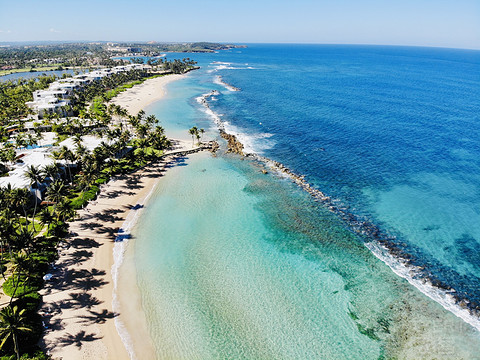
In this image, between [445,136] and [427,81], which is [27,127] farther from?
[427,81]

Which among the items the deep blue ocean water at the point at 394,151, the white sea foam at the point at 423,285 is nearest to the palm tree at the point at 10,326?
the white sea foam at the point at 423,285

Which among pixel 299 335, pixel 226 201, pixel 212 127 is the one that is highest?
pixel 212 127

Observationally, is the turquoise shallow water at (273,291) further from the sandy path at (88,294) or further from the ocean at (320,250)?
the sandy path at (88,294)

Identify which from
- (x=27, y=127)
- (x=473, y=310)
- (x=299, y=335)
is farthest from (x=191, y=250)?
Result: (x=27, y=127)

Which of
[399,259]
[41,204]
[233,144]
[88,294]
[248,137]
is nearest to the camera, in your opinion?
[88,294]

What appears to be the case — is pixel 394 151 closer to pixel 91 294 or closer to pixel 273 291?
pixel 273 291

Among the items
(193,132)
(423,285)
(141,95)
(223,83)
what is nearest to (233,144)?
(193,132)
